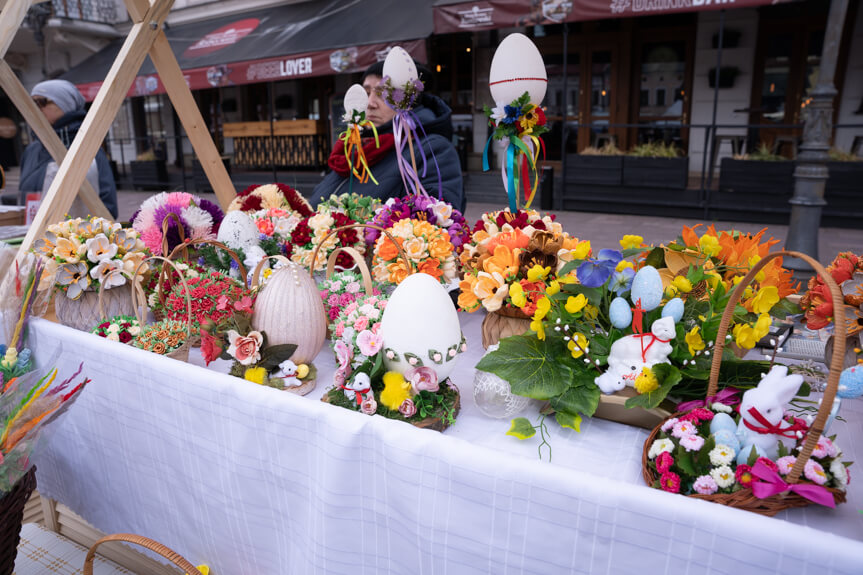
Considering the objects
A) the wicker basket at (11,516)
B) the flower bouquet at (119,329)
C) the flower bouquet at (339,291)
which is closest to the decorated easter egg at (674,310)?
the flower bouquet at (339,291)

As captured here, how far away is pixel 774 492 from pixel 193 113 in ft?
7.56

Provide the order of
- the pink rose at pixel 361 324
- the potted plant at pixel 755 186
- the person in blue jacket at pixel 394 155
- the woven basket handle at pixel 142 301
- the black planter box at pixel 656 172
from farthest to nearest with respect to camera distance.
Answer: the black planter box at pixel 656 172 < the potted plant at pixel 755 186 < the person in blue jacket at pixel 394 155 < the woven basket handle at pixel 142 301 < the pink rose at pixel 361 324

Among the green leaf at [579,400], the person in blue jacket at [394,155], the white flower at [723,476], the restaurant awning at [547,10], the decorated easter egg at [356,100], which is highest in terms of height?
the restaurant awning at [547,10]

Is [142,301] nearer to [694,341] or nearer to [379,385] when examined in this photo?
[379,385]

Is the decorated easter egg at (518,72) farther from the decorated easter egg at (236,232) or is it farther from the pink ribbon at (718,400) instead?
the pink ribbon at (718,400)

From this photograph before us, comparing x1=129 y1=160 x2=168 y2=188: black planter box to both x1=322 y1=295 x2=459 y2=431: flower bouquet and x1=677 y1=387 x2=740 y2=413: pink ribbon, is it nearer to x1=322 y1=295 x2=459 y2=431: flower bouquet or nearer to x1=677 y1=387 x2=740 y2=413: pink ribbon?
x1=322 y1=295 x2=459 y2=431: flower bouquet

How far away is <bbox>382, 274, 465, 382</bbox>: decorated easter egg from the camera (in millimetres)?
1070

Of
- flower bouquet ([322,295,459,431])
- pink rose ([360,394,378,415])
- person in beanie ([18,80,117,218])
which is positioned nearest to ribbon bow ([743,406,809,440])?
flower bouquet ([322,295,459,431])

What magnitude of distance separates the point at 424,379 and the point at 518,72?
986 mm

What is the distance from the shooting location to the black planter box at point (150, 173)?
1064cm

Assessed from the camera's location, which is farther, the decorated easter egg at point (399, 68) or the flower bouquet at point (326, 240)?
the decorated easter egg at point (399, 68)

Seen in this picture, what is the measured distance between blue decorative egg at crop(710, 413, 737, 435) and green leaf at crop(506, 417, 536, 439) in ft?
0.95

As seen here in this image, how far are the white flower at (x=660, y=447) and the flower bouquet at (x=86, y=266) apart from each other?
1401 millimetres

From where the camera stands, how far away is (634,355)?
99cm
